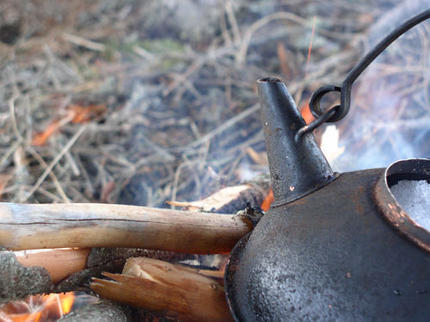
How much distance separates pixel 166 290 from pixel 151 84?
3.24 meters

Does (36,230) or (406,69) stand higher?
(406,69)

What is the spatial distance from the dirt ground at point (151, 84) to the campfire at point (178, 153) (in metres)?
0.02

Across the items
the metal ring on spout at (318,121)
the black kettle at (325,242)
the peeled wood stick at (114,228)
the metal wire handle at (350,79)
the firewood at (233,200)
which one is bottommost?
the firewood at (233,200)

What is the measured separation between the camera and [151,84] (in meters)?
4.39

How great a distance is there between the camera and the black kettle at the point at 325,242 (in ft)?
3.49

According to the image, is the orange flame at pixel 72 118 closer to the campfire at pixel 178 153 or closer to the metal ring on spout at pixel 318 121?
the campfire at pixel 178 153

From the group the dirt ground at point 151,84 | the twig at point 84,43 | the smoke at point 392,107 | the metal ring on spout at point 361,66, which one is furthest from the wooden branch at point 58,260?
the twig at point 84,43

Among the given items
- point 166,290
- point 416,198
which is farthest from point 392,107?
point 166,290

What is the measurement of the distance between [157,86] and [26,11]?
7.45ft

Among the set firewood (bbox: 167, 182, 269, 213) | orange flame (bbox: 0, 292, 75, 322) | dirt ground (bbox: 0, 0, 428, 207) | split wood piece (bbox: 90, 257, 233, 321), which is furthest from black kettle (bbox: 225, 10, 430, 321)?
dirt ground (bbox: 0, 0, 428, 207)

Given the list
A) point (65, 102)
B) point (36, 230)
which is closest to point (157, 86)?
point (65, 102)

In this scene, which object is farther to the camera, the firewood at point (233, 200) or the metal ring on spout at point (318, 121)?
the firewood at point (233, 200)

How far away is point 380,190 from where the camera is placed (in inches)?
46.1

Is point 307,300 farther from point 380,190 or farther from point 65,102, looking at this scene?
point 65,102
